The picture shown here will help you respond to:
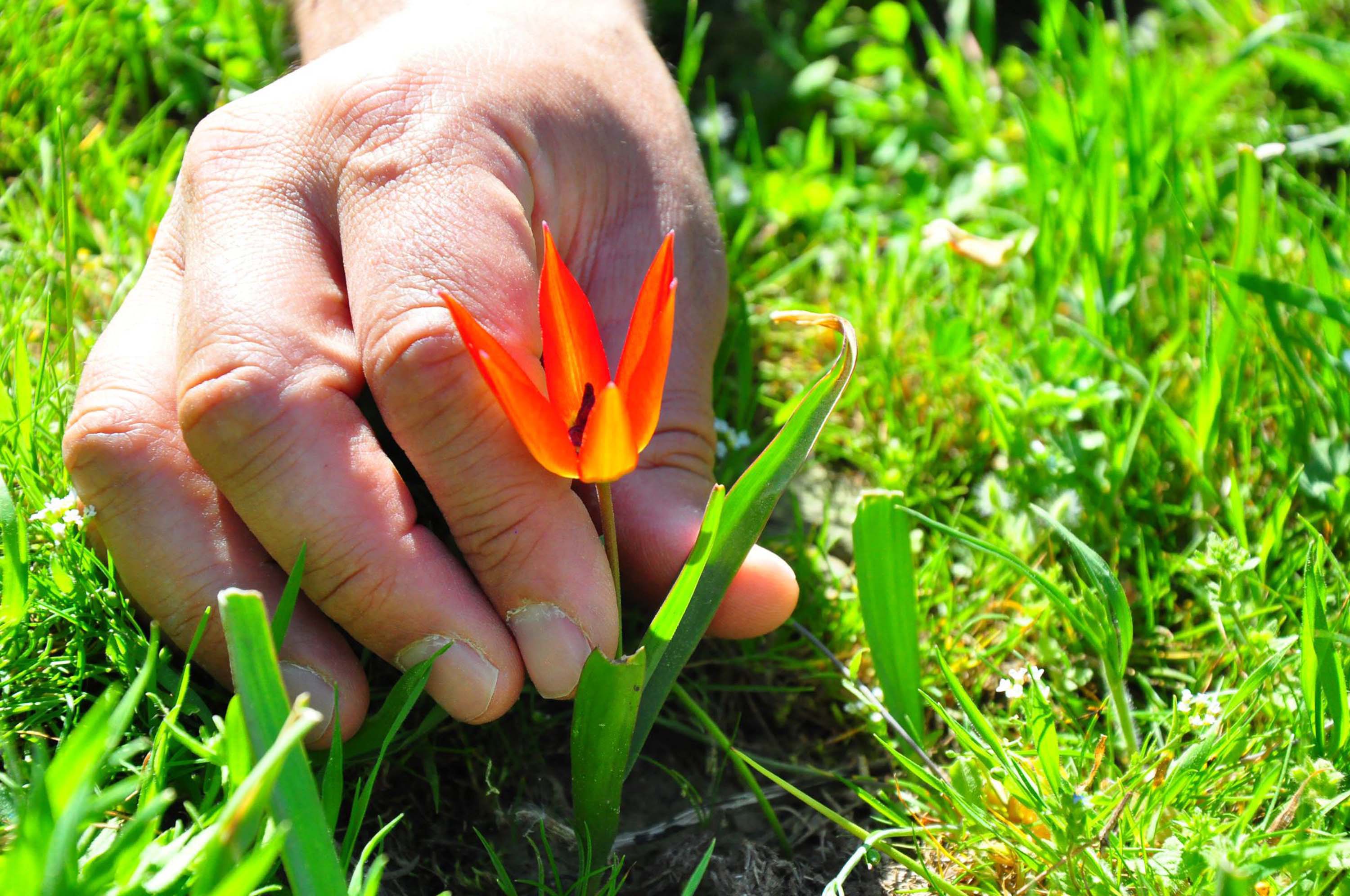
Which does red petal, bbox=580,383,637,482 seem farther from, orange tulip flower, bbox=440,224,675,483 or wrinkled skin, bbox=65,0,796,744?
wrinkled skin, bbox=65,0,796,744

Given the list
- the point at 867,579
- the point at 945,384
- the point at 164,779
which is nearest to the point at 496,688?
the point at 164,779

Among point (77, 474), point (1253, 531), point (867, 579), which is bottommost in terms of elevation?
point (1253, 531)

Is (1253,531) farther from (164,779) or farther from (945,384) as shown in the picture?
(164,779)

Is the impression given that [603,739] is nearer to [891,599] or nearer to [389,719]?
[389,719]

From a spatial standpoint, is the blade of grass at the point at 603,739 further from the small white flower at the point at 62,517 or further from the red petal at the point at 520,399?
the small white flower at the point at 62,517

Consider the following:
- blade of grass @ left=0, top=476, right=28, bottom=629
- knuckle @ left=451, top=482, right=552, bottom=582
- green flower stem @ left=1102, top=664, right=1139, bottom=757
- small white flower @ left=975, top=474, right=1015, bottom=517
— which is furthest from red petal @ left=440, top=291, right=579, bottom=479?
small white flower @ left=975, top=474, right=1015, bottom=517
